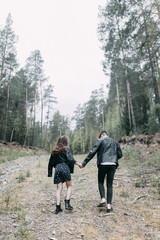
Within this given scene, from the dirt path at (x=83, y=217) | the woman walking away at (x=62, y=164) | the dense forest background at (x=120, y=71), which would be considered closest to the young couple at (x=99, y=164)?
the woman walking away at (x=62, y=164)

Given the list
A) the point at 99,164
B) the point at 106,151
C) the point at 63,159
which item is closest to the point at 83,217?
the point at 99,164

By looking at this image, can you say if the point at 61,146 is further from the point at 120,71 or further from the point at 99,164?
the point at 120,71

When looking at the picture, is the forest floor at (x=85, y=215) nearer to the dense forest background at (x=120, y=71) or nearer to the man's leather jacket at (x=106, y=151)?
the man's leather jacket at (x=106, y=151)

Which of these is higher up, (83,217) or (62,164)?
(62,164)

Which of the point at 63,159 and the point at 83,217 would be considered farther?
the point at 63,159

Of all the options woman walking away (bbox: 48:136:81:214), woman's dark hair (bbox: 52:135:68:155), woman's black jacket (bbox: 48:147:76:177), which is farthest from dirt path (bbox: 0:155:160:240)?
woman's dark hair (bbox: 52:135:68:155)

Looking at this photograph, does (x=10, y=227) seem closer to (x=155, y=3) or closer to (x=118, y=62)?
(x=155, y=3)

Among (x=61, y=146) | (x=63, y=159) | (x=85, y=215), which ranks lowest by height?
(x=85, y=215)

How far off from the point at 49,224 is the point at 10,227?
815 millimetres

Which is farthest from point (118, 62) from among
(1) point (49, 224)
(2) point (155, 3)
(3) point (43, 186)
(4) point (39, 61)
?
(1) point (49, 224)

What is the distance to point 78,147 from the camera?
38125 millimetres

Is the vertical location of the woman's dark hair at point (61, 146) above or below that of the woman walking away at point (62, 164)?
above

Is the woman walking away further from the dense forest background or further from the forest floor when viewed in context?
the dense forest background

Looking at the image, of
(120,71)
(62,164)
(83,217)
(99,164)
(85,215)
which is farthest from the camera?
(120,71)
